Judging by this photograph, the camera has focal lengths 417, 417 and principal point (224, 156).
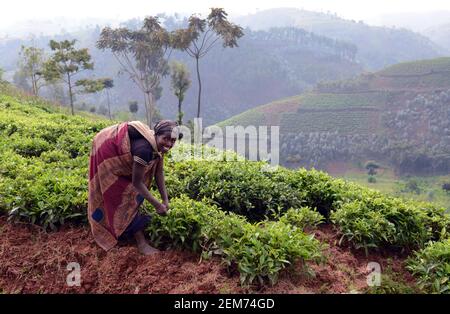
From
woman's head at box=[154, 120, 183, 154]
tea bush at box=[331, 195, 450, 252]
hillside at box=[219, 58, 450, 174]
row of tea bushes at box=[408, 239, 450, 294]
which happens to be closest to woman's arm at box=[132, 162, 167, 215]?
woman's head at box=[154, 120, 183, 154]

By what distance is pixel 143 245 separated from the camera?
3295 mm

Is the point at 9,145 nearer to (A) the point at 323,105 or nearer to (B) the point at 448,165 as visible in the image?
(B) the point at 448,165

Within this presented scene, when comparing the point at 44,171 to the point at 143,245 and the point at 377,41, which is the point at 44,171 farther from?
the point at 377,41

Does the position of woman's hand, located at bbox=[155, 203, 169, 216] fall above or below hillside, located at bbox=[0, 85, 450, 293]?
above

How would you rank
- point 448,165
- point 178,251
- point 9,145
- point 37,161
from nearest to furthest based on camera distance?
point 178,251, point 37,161, point 9,145, point 448,165

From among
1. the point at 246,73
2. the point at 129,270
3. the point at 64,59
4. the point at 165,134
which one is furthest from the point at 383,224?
the point at 246,73

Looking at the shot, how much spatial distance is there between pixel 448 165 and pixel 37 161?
172 feet

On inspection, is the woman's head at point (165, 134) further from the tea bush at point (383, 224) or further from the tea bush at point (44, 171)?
the tea bush at point (383, 224)

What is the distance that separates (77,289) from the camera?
10.1 ft

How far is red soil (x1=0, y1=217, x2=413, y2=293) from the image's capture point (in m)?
2.92

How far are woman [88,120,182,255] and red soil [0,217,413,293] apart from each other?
17 centimetres

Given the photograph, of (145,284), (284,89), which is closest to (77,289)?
(145,284)

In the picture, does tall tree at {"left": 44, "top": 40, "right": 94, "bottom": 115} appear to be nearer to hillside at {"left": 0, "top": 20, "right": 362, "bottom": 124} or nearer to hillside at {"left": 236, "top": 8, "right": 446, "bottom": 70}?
hillside at {"left": 0, "top": 20, "right": 362, "bottom": 124}

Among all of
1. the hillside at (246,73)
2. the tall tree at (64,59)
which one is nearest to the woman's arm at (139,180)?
the tall tree at (64,59)
